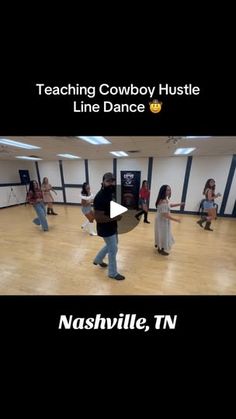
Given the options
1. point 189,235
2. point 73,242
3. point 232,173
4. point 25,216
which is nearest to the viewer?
point 73,242

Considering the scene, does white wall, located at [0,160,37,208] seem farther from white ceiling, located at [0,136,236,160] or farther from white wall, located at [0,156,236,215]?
white ceiling, located at [0,136,236,160]

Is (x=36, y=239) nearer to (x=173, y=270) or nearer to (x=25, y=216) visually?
(x=25, y=216)

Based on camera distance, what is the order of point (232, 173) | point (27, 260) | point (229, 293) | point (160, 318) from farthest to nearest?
point (232, 173), point (27, 260), point (229, 293), point (160, 318)

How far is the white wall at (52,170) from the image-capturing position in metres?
7.59

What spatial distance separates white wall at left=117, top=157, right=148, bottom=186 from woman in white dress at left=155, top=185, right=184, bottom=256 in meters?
3.83

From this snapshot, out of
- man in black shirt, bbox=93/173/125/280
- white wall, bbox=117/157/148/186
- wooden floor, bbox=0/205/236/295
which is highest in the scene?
white wall, bbox=117/157/148/186

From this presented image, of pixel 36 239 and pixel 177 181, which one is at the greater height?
pixel 177 181

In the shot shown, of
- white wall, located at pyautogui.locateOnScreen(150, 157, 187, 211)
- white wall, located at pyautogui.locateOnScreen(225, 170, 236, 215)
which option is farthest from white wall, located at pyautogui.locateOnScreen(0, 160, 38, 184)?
white wall, located at pyautogui.locateOnScreen(225, 170, 236, 215)

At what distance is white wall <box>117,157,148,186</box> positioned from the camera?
6125 millimetres

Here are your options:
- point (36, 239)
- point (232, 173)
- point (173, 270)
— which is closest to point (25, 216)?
point (36, 239)
